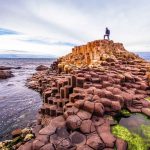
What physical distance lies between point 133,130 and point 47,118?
137 inches

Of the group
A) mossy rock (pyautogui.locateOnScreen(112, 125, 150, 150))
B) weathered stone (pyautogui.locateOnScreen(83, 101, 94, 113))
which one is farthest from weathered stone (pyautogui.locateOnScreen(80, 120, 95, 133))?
mossy rock (pyautogui.locateOnScreen(112, 125, 150, 150))

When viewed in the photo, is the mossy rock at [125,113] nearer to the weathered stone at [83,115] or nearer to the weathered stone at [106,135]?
the weathered stone at [106,135]

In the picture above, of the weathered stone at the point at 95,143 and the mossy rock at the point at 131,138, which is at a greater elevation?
the weathered stone at the point at 95,143

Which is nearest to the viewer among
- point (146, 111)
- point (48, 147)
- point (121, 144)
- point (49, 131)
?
point (48, 147)

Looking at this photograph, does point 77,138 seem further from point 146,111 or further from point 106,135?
point 146,111

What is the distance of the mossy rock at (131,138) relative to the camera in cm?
483

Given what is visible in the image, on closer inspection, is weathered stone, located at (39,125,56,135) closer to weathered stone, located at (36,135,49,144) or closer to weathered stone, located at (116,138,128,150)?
weathered stone, located at (36,135,49,144)

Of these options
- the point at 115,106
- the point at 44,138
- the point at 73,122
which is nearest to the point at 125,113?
the point at 115,106

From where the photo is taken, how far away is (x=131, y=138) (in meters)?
5.07

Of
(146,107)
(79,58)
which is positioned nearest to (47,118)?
(146,107)

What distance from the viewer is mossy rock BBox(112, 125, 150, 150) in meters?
4.83

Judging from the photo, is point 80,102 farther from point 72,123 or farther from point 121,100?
point 121,100

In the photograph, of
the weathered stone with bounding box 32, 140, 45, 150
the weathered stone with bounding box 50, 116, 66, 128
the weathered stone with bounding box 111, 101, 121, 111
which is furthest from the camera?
the weathered stone with bounding box 111, 101, 121, 111

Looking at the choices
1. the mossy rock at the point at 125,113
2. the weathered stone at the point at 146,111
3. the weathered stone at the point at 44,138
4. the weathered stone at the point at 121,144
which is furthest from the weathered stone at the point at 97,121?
the weathered stone at the point at 146,111
